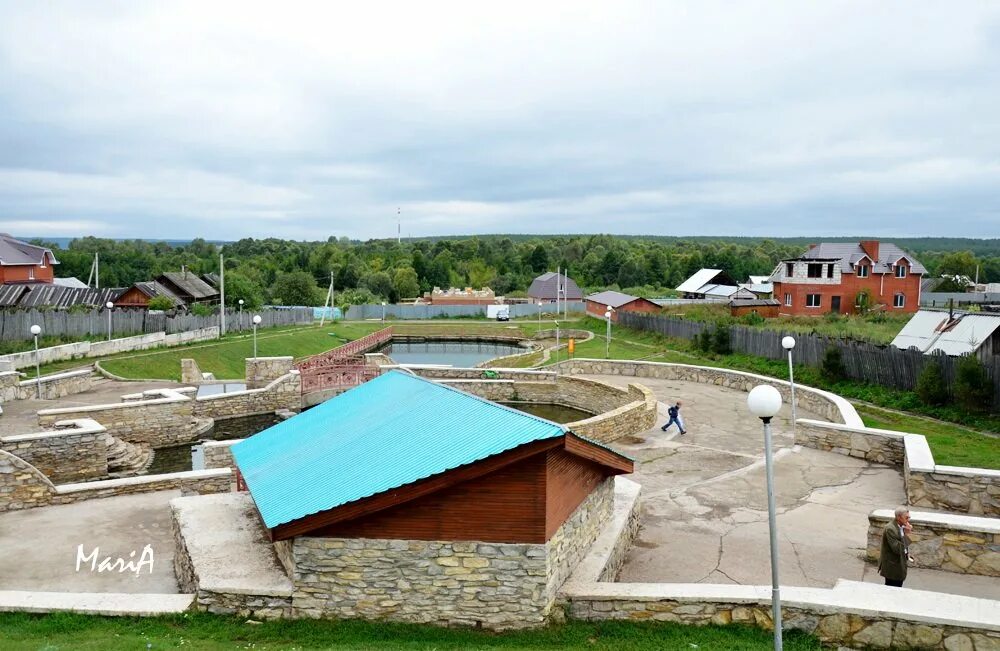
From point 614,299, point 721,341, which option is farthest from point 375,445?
point 614,299

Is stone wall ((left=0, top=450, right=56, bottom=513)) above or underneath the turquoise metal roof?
underneath

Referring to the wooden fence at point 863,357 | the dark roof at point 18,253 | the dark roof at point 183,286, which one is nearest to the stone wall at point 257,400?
the wooden fence at point 863,357

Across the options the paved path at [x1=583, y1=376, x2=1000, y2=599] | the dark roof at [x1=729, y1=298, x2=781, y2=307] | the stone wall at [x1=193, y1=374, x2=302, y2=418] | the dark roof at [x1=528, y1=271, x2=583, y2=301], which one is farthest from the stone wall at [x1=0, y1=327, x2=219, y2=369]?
the dark roof at [x1=528, y1=271, x2=583, y2=301]

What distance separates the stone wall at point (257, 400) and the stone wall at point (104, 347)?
8.82 meters

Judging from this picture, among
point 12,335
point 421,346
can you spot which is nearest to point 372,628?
point 12,335

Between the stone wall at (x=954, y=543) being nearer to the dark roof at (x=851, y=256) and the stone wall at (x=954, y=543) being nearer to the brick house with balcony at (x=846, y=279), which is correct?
the brick house with balcony at (x=846, y=279)

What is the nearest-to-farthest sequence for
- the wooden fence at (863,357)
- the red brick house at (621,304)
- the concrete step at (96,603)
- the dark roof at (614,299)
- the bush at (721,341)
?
1. the concrete step at (96,603)
2. the wooden fence at (863,357)
3. the bush at (721,341)
4. the red brick house at (621,304)
5. the dark roof at (614,299)

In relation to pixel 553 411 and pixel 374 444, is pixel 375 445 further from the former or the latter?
pixel 553 411

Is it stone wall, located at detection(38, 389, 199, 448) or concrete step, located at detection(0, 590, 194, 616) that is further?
stone wall, located at detection(38, 389, 199, 448)

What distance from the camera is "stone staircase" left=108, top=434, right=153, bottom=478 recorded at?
19891 mm

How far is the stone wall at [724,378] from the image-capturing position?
63.6 feet

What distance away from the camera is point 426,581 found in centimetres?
841

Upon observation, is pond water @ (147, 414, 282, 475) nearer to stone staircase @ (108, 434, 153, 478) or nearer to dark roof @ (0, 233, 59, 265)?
stone staircase @ (108, 434, 153, 478)

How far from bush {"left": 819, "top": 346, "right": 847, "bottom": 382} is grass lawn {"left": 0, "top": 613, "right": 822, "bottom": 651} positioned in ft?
64.5
